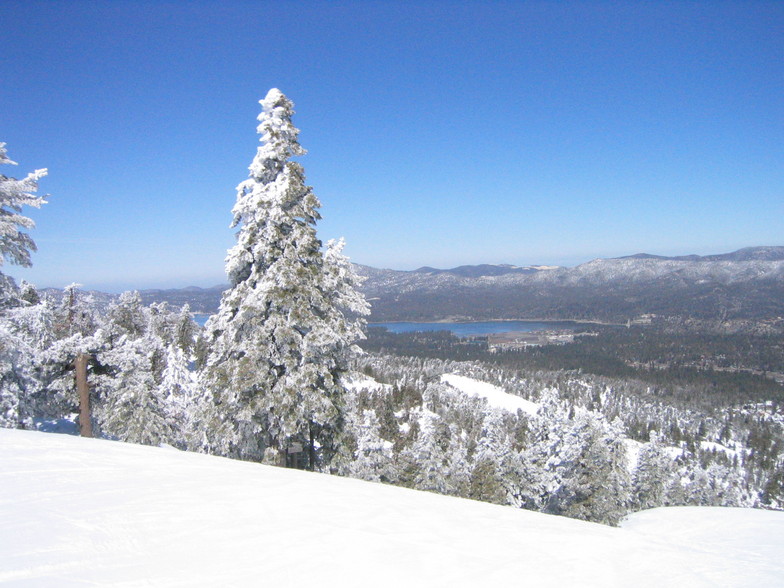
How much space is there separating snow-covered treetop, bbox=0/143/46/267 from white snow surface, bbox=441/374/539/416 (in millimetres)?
124229

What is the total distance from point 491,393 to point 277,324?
468 ft

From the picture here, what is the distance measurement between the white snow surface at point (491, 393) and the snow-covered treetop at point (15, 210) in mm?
124229

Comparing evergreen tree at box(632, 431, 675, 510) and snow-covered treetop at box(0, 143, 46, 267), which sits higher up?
snow-covered treetop at box(0, 143, 46, 267)

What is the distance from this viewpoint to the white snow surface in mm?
130312

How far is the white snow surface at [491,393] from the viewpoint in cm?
13031

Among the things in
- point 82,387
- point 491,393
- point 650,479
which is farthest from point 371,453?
point 491,393

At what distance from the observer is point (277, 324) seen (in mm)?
10641

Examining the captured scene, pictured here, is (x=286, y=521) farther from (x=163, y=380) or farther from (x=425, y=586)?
(x=163, y=380)

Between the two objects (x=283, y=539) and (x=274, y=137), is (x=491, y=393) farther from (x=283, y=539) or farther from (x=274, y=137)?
(x=283, y=539)

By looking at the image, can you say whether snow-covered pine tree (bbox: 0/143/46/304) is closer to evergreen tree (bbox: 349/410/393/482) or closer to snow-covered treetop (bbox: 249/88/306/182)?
snow-covered treetop (bbox: 249/88/306/182)

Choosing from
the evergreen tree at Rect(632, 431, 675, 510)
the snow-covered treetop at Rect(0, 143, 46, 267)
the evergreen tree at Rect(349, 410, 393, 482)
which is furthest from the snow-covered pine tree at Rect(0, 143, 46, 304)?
the evergreen tree at Rect(632, 431, 675, 510)

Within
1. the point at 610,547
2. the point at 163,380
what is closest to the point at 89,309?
the point at 163,380

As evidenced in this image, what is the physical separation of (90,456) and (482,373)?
176 meters

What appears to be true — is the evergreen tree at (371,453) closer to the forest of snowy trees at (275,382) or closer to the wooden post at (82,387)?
the forest of snowy trees at (275,382)
